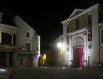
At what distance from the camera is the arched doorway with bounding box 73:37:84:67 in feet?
196

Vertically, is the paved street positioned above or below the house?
below

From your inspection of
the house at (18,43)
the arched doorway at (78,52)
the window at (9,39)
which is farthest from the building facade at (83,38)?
the window at (9,39)

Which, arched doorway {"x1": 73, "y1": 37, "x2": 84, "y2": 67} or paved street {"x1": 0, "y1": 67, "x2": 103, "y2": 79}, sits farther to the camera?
arched doorway {"x1": 73, "y1": 37, "x2": 84, "y2": 67}

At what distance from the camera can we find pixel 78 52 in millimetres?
61469

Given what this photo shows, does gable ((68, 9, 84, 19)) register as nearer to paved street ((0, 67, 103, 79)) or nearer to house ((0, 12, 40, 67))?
house ((0, 12, 40, 67))

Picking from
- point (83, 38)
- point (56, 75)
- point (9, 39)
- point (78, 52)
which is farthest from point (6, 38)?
point (56, 75)

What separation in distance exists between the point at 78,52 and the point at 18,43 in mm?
13592

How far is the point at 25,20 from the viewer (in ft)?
219

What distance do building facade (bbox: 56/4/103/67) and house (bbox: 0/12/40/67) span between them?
284 inches

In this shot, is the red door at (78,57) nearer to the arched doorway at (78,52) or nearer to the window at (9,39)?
the arched doorway at (78,52)

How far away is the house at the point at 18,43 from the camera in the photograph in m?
60.9

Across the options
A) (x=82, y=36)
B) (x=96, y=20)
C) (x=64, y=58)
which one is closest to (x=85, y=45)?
(x=82, y=36)

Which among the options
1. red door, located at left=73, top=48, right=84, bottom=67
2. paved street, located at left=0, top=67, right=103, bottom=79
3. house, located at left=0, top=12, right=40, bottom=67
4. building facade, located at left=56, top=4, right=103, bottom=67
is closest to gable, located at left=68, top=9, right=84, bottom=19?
building facade, located at left=56, top=4, right=103, bottom=67

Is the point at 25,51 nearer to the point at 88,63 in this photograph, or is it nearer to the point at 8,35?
the point at 8,35
